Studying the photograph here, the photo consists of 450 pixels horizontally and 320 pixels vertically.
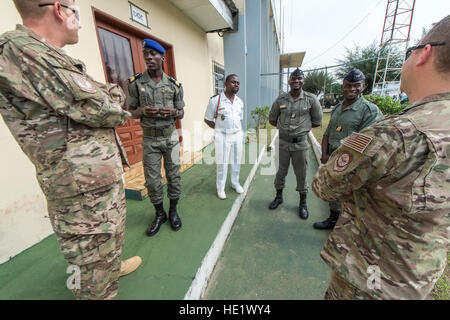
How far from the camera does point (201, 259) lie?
1.75 m

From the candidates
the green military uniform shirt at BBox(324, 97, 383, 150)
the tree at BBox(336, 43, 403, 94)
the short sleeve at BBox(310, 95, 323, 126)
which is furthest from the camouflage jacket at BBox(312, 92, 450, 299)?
the tree at BBox(336, 43, 403, 94)

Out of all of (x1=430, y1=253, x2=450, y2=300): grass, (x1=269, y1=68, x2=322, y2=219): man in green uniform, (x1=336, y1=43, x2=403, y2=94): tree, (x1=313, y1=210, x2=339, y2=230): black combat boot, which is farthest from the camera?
(x1=336, y1=43, x2=403, y2=94): tree

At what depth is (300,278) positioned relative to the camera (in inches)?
71.1

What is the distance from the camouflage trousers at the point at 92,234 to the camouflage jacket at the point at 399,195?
1241 mm

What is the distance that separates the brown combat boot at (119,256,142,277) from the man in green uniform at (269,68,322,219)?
2.13 meters

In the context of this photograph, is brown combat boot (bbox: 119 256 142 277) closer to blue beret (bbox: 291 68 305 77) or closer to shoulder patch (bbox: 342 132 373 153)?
shoulder patch (bbox: 342 132 373 153)

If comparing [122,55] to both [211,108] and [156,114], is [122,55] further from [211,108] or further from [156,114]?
[156,114]

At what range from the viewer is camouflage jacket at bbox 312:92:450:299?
704mm

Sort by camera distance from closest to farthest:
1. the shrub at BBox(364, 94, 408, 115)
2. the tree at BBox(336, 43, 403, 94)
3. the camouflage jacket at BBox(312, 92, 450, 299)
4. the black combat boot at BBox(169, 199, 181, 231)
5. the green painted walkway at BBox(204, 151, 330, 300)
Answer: the camouflage jacket at BBox(312, 92, 450, 299), the green painted walkway at BBox(204, 151, 330, 300), the black combat boot at BBox(169, 199, 181, 231), the shrub at BBox(364, 94, 408, 115), the tree at BBox(336, 43, 403, 94)

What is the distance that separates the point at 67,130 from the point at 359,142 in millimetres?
1427
